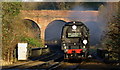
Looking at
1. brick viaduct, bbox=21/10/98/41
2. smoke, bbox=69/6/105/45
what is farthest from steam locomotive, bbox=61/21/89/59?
brick viaduct, bbox=21/10/98/41

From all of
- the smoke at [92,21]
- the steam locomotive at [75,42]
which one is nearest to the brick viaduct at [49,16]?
the smoke at [92,21]

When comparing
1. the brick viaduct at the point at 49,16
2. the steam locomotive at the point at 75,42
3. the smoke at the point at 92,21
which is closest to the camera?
the steam locomotive at the point at 75,42

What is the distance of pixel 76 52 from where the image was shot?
2325 cm

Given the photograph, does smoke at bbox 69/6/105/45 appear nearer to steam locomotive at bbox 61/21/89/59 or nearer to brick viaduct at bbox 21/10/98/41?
brick viaduct at bbox 21/10/98/41

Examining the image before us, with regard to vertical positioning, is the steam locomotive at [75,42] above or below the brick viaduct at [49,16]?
below

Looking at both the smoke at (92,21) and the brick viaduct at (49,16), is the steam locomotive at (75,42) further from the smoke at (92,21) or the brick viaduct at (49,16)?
the brick viaduct at (49,16)

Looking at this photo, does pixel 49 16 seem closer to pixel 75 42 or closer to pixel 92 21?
pixel 92 21

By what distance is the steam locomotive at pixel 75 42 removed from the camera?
23281mm

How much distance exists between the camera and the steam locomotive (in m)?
23.3

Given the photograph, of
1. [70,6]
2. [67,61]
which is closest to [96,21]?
[70,6]

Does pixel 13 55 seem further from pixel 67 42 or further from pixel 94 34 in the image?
pixel 94 34

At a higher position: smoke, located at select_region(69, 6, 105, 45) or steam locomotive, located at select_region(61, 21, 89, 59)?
smoke, located at select_region(69, 6, 105, 45)

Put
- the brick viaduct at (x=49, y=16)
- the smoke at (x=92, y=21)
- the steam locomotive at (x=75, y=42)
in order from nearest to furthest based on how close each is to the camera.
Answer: the steam locomotive at (x=75, y=42)
the smoke at (x=92, y=21)
the brick viaduct at (x=49, y=16)

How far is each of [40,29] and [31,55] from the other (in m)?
24.3
